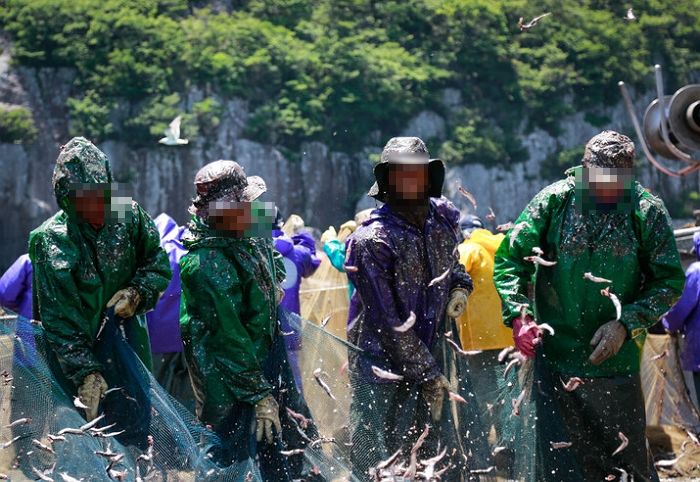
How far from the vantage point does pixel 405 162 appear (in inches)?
191

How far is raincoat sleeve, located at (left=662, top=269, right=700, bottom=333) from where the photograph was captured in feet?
22.0

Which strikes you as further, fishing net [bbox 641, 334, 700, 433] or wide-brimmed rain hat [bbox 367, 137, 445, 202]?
fishing net [bbox 641, 334, 700, 433]

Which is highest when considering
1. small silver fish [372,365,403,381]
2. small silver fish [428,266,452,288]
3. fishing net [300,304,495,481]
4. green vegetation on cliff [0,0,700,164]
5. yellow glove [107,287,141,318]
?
green vegetation on cliff [0,0,700,164]

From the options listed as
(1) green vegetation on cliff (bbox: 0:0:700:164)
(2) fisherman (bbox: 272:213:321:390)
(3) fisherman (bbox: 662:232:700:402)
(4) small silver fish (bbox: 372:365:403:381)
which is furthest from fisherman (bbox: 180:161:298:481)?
(1) green vegetation on cliff (bbox: 0:0:700:164)

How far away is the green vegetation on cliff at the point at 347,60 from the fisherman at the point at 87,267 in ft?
89.0

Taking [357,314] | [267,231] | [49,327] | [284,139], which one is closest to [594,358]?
[357,314]

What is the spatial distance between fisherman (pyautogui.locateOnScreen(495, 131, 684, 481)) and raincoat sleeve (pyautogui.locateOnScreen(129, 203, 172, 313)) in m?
1.59

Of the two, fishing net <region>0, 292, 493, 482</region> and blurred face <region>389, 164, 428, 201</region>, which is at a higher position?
blurred face <region>389, 164, 428, 201</region>

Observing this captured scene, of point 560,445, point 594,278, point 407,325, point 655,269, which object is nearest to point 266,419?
point 407,325

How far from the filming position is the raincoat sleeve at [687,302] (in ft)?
22.0

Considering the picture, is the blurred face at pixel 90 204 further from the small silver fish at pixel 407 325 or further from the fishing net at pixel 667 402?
the fishing net at pixel 667 402

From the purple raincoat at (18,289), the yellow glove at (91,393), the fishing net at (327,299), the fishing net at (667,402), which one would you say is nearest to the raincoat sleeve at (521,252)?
the yellow glove at (91,393)

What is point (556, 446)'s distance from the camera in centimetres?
481

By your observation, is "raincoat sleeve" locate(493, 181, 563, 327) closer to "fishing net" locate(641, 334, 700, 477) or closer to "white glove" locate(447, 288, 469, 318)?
"white glove" locate(447, 288, 469, 318)
